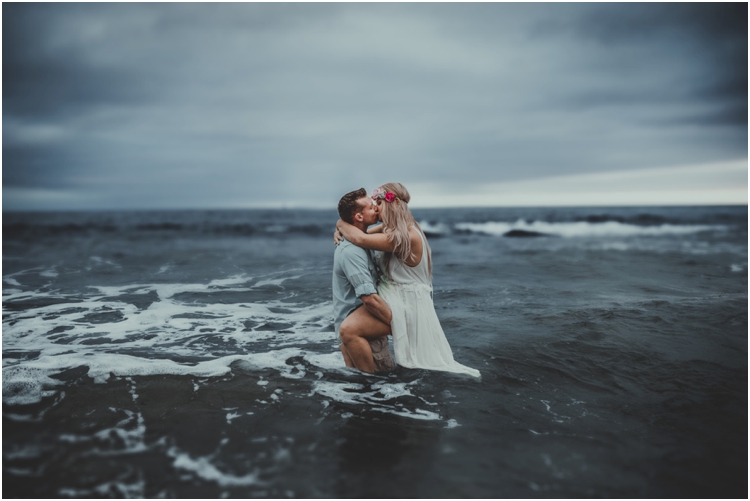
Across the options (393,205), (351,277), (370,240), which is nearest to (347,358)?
(351,277)

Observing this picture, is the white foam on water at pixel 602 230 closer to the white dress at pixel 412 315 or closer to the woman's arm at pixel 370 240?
the white dress at pixel 412 315

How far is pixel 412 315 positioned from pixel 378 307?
46 cm

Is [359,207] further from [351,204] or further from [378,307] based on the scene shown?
[378,307]

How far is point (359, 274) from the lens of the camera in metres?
5.08

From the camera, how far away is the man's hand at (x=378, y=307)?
5105 millimetres

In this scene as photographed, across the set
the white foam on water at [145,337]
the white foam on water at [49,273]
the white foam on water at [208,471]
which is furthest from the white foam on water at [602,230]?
the white foam on water at [208,471]

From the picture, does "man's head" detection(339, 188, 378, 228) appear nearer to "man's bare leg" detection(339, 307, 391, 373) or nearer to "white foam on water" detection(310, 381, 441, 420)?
"man's bare leg" detection(339, 307, 391, 373)

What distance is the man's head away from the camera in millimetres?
5219

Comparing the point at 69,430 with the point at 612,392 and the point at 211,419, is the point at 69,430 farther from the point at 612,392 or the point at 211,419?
the point at 612,392

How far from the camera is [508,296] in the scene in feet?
36.2

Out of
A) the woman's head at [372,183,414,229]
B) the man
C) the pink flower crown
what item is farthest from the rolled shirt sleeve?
the pink flower crown

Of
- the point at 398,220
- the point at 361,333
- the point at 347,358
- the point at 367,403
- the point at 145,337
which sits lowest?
the point at 145,337

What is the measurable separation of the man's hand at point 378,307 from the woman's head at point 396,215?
1.75ft

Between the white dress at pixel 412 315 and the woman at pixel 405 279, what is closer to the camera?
the woman at pixel 405 279
